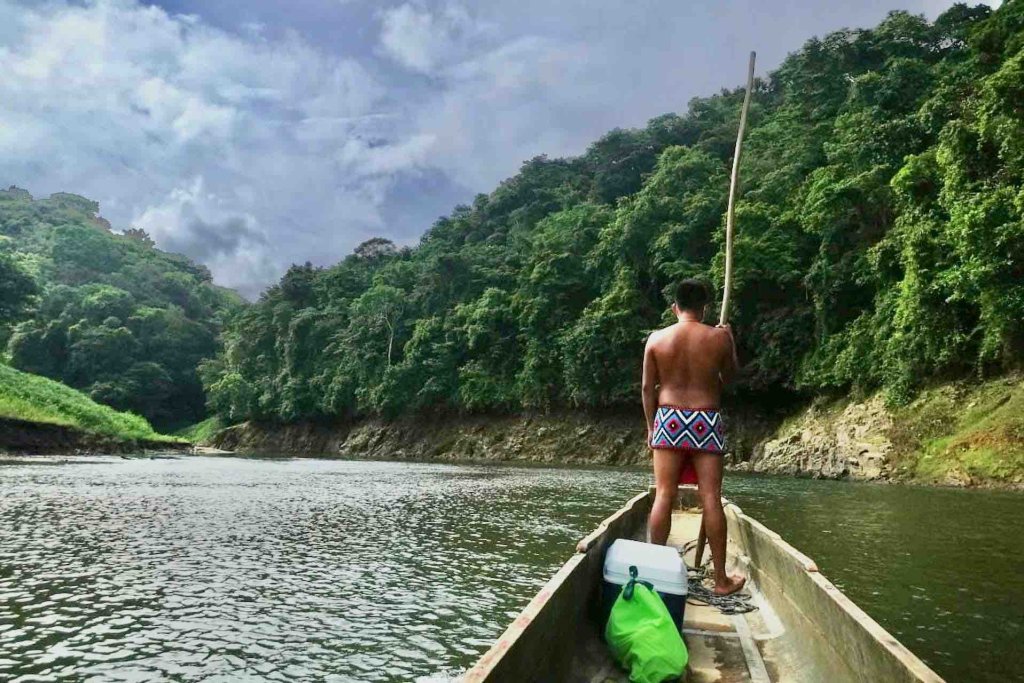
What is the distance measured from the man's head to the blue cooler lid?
171 centimetres

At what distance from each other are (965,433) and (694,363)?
2004cm

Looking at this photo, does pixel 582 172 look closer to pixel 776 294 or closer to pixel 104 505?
pixel 776 294

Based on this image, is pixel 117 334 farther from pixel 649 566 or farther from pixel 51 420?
pixel 649 566

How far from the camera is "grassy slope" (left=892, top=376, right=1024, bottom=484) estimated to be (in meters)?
18.7

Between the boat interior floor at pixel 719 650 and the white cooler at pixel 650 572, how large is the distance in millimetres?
279

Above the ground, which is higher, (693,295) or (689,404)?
(693,295)

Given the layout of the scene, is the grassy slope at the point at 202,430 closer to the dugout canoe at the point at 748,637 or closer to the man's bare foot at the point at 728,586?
the man's bare foot at the point at 728,586

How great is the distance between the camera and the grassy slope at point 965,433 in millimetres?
18703

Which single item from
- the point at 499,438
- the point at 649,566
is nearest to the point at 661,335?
the point at 649,566

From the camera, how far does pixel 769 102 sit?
2280 inches

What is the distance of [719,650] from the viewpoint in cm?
430

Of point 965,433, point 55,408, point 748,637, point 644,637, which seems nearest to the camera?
point 644,637

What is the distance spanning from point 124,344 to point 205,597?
261 feet

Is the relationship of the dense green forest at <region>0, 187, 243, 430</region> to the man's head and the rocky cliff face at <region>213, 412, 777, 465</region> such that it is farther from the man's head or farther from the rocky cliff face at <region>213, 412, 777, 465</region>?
the man's head
